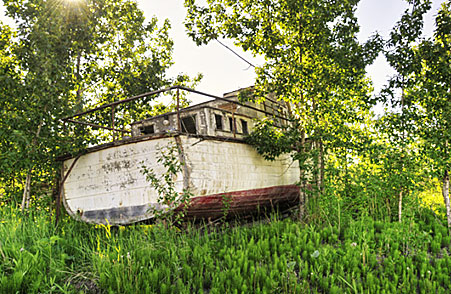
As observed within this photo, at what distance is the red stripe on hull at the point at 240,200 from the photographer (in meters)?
7.26

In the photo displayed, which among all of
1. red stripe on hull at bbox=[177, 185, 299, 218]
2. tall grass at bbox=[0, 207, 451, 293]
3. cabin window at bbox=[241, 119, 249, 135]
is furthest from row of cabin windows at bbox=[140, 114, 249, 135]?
tall grass at bbox=[0, 207, 451, 293]

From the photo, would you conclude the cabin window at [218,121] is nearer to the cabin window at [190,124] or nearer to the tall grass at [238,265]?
the cabin window at [190,124]

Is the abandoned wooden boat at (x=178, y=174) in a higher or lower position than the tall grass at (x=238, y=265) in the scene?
higher

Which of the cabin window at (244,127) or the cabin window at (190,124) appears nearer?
the cabin window at (190,124)

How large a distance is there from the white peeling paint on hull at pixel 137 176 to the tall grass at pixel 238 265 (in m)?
1.02

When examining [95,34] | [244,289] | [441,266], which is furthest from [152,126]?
[441,266]

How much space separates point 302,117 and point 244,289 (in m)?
4.61

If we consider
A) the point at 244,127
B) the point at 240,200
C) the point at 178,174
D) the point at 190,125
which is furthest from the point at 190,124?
the point at 178,174

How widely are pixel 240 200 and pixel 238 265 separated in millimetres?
3388

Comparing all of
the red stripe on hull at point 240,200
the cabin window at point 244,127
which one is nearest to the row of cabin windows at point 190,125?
the cabin window at point 244,127

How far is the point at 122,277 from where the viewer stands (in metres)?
4.58

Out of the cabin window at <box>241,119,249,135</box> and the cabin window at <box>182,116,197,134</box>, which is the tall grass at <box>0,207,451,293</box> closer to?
the cabin window at <box>182,116,197,134</box>

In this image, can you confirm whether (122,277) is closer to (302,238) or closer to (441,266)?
(302,238)

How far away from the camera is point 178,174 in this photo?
6.65 m
